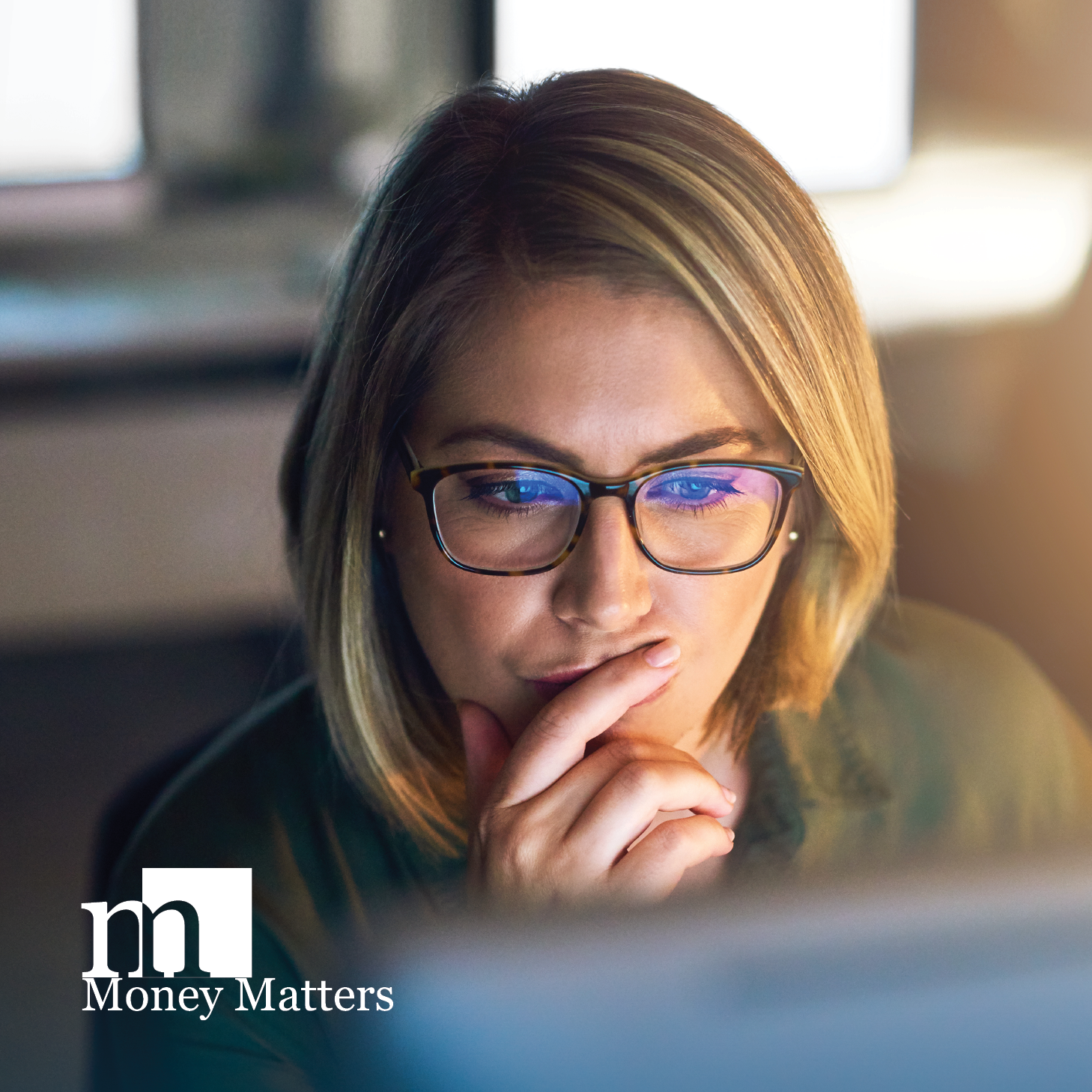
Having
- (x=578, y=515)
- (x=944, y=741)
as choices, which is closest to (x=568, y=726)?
(x=578, y=515)

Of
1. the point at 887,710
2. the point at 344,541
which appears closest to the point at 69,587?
the point at 344,541

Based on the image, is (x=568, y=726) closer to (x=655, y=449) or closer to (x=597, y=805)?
(x=597, y=805)

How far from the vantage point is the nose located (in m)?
0.51

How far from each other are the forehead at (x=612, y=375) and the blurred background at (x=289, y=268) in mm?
175

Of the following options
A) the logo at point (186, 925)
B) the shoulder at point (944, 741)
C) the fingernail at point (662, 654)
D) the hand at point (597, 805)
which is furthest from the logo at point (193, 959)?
the shoulder at point (944, 741)

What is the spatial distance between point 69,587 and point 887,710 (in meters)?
0.69

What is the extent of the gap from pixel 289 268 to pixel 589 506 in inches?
15.6

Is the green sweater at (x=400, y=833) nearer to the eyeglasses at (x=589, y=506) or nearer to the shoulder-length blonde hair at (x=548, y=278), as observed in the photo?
the shoulder-length blonde hair at (x=548, y=278)

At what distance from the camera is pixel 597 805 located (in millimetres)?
495

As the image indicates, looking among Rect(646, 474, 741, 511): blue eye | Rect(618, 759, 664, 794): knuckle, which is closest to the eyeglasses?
Rect(646, 474, 741, 511): blue eye

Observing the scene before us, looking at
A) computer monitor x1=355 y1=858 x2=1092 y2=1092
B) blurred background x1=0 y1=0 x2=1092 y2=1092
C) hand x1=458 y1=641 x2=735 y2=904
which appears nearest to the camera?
computer monitor x1=355 y1=858 x2=1092 y2=1092

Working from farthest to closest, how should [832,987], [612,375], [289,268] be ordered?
1. [289,268]
2. [612,375]
3. [832,987]

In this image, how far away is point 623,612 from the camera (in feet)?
1.68

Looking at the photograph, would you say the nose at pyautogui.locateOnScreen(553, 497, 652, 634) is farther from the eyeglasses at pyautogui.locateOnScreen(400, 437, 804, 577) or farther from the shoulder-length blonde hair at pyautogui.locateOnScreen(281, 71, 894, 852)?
the shoulder-length blonde hair at pyautogui.locateOnScreen(281, 71, 894, 852)
